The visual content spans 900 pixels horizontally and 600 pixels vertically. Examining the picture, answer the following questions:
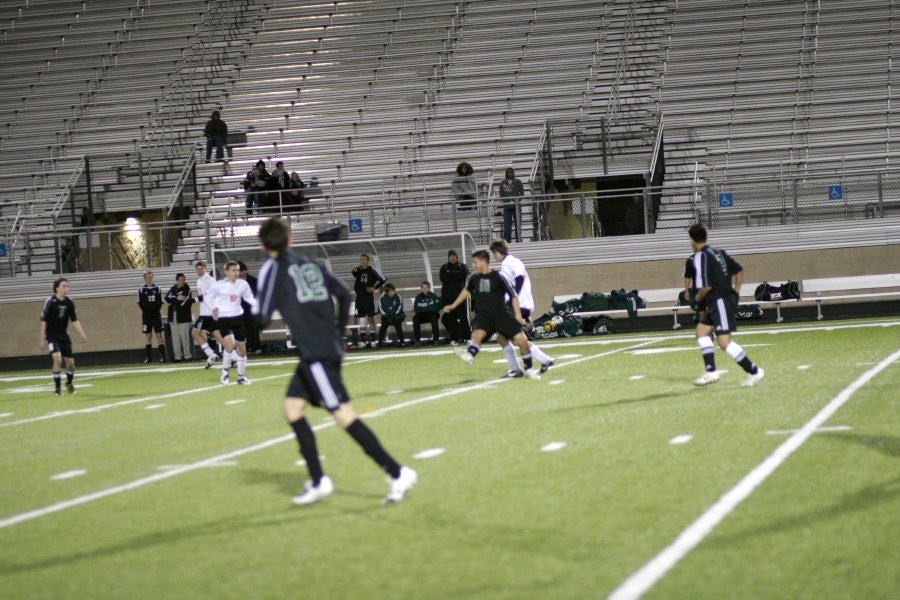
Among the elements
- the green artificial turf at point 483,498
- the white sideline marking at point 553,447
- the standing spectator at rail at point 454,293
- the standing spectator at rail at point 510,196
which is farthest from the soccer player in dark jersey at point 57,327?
the standing spectator at rail at point 510,196

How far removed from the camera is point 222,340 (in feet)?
62.4

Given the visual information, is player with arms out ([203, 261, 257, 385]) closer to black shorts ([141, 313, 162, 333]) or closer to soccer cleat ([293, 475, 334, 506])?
black shorts ([141, 313, 162, 333])

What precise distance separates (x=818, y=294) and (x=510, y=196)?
23.7 feet

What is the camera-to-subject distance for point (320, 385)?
777 cm

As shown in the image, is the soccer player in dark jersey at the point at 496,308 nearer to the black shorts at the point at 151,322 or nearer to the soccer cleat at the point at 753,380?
the soccer cleat at the point at 753,380

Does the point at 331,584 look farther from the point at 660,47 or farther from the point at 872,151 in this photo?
the point at 660,47

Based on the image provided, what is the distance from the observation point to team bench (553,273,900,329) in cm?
2686

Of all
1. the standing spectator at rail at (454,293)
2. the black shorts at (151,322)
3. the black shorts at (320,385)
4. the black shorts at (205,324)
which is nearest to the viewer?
the black shorts at (320,385)

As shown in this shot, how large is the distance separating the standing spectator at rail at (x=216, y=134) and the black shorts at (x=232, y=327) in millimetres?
15933

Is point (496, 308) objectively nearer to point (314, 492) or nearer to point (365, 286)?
point (314, 492)

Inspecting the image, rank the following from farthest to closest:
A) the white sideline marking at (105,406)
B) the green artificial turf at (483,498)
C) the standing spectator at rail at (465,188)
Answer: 1. the standing spectator at rail at (465,188)
2. the white sideline marking at (105,406)
3. the green artificial turf at (483,498)

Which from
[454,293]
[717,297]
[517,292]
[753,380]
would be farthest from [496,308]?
[454,293]

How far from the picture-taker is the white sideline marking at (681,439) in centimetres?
959

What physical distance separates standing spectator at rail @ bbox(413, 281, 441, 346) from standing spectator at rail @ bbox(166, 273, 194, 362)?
4.93 m
